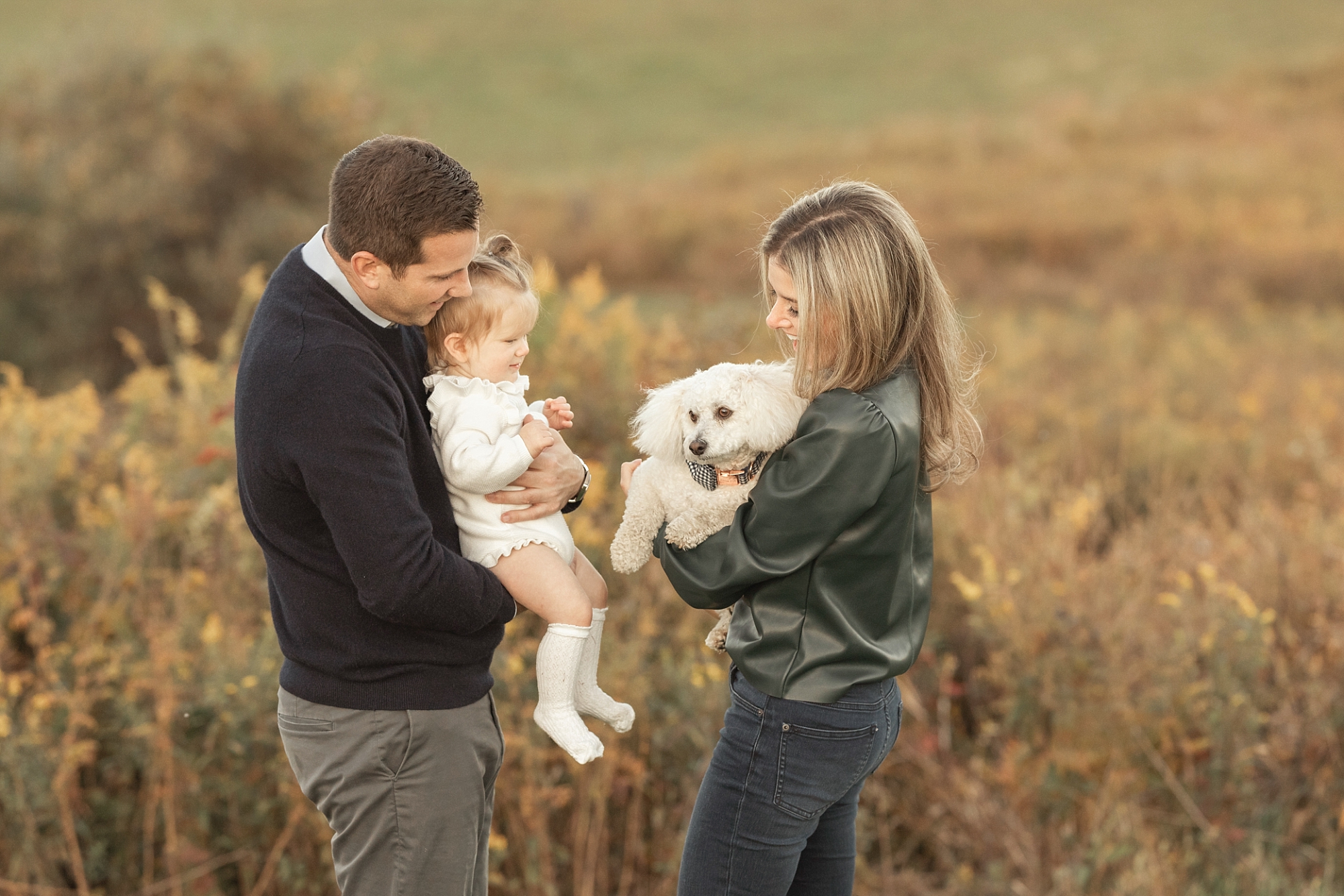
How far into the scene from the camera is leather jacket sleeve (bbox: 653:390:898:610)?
8.15 ft

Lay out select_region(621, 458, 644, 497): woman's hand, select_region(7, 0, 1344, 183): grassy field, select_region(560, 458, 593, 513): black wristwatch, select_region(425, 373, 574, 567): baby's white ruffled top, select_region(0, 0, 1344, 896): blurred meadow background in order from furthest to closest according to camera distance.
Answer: select_region(7, 0, 1344, 183): grassy field
select_region(0, 0, 1344, 896): blurred meadow background
select_region(621, 458, 644, 497): woman's hand
select_region(560, 458, 593, 513): black wristwatch
select_region(425, 373, 574, 567): baby's white ruffled top

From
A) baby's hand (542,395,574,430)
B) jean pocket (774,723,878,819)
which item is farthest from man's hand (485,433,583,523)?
jean pocket (774,723,878,819)

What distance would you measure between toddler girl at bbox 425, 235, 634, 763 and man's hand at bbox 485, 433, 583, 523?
3 cm

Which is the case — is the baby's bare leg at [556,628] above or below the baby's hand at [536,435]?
below

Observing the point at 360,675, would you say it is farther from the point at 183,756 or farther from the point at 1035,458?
the point at 1035,458

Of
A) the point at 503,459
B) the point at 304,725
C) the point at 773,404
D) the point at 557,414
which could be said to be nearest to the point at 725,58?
the point at 557,414

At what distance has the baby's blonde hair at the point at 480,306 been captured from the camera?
2.69 metres

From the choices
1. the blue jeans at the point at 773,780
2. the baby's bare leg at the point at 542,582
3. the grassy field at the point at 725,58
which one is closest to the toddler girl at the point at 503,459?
the baby's bare leg at the point at 542,582

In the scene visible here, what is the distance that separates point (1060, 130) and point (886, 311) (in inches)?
993

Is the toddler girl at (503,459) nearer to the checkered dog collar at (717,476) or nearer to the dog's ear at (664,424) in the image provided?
the dog's ear at (664,424)

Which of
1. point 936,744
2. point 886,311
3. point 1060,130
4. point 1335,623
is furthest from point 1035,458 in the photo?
point 1060,130

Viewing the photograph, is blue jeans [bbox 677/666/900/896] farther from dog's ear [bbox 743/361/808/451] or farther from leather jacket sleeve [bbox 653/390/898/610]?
dog's ear [bbox 743/361/808/451]

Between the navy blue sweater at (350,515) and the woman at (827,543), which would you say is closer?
the navy blue sweater at (350,515)

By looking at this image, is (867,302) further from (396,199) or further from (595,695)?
(595,695)
